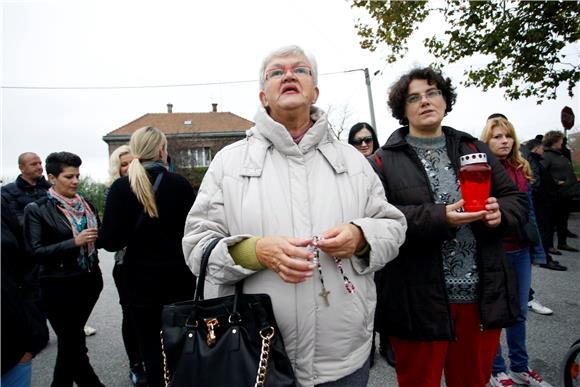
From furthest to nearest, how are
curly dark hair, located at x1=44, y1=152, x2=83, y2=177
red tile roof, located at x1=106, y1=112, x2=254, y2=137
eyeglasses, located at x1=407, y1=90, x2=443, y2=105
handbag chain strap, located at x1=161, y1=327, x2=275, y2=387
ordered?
1. red tile roof, located at x1=106, y1=112, x2=254, y2=137
2. curly dark hair, located at x1=44, y1=152, x2=83, y2=177
3. eyeglasses, located at x1=407, y1=90, x2=443, y2=105
4. handbag chain strap, located at x1=161, y1=327, x2=275, y2=387

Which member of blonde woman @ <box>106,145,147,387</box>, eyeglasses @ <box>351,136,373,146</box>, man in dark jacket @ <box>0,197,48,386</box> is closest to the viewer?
man in dark jacket @ <box>0,197,48,386</box>

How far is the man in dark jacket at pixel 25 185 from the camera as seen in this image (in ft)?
14.8

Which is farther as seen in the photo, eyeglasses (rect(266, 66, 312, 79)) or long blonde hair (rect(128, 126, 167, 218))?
long blonde hair (rect(128, 126, 167, 218))

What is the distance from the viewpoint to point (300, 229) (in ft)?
4.62

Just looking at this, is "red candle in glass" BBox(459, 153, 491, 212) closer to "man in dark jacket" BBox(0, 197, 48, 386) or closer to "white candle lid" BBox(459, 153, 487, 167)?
"white candle lid" BBox(459, 153, 487, 167)

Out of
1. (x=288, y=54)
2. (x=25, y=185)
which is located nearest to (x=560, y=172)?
(x=288, y=54)

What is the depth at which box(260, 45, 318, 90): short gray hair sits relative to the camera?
1.59 meters

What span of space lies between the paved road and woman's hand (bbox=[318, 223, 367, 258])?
218 cm

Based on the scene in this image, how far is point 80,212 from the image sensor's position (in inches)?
120

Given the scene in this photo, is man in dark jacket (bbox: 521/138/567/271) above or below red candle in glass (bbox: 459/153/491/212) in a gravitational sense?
below

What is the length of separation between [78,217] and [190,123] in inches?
1303

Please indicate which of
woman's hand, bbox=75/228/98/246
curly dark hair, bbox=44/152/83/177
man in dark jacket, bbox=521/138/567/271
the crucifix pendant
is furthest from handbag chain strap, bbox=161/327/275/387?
man in dark jacket, bbox=521/138/567/271

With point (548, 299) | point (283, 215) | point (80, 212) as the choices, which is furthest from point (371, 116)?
point (283, 215)

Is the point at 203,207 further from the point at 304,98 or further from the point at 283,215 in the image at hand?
the point at 304,98
